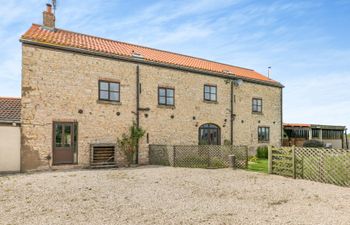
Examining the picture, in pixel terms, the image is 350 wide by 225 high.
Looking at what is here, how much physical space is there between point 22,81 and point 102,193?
322 inches

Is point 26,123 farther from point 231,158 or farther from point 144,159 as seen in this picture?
point 231,158

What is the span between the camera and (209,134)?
62.0ft

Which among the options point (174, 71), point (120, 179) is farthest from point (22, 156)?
point (174, 71)

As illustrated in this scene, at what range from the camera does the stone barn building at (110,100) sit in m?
12.9

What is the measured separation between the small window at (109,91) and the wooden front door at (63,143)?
8.34ft

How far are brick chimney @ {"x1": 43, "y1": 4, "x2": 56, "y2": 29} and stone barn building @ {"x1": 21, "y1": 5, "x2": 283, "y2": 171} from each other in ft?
0.20

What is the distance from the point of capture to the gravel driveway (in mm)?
5809

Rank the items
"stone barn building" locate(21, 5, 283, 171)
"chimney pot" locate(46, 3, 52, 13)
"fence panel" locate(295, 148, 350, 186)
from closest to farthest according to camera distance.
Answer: "fence panel" locate(295, 148, 350, 186) < "stone barn building" locate(21, 5, 283, 171) < "chimney pot" locate(46, 3, 52, 13)

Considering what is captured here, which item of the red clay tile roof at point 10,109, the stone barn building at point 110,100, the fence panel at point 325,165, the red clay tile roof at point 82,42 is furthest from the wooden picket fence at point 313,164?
the red clay tile roof at point 10,109

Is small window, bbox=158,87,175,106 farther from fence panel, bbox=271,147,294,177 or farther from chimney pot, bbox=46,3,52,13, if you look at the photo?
chimney pot, bbox=46,3,52,13

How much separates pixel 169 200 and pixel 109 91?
944 centimetres

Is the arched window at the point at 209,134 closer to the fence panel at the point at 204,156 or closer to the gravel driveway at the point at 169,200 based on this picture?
the fence panel at the point at 204,156

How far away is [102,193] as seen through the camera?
8188mm

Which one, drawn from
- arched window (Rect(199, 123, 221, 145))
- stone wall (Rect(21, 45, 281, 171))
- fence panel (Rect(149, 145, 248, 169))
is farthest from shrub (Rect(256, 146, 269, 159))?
fence panel (Rect(149, 145, 248, 169))
